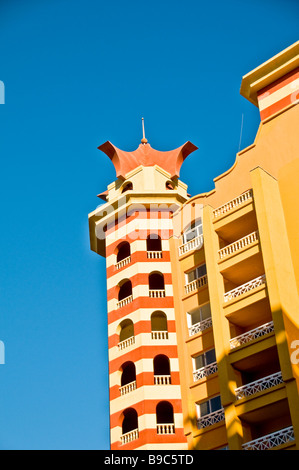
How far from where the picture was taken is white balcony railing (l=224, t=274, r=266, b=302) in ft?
131

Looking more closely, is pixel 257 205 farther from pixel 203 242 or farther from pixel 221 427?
pixel 221 427

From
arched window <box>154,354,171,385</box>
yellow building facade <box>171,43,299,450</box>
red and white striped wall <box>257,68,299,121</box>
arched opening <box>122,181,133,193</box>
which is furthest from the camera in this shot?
arched opening <box>122,181,133,193</box>

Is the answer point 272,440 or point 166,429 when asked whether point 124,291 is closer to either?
point 166,429

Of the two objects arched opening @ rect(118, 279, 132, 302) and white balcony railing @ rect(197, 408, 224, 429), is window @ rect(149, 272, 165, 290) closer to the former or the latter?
arched opening @ rect(118, 279, 132, 302)

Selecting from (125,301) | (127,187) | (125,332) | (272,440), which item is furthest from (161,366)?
(127,187)

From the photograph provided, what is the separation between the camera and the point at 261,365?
3928cm

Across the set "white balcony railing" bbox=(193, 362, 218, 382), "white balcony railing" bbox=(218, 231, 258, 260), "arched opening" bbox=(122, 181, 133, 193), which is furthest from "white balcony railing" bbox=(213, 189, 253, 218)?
"arched opening" bbox=(122, 181, 133, 193)

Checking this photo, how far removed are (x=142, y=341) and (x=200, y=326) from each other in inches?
128

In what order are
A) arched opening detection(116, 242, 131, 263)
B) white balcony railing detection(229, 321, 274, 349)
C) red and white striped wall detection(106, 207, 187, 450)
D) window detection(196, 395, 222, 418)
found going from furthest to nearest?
arched opening detection(116, 242, 131, 263) → red and white striped wall detection(106, 207, 187, 450) → window detection(196, 395, 222, 418) → white balcony railing detection(229, 321, 274, 349)

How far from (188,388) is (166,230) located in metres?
10.2

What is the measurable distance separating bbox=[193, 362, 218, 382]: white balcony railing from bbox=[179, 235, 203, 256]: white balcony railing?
6910 millimetres

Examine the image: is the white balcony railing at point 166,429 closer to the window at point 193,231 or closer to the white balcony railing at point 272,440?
the white balcony railing at point 272,440

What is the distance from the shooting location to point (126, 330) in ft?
149

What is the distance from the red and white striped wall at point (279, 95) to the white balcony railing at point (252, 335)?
12238 millimetres
